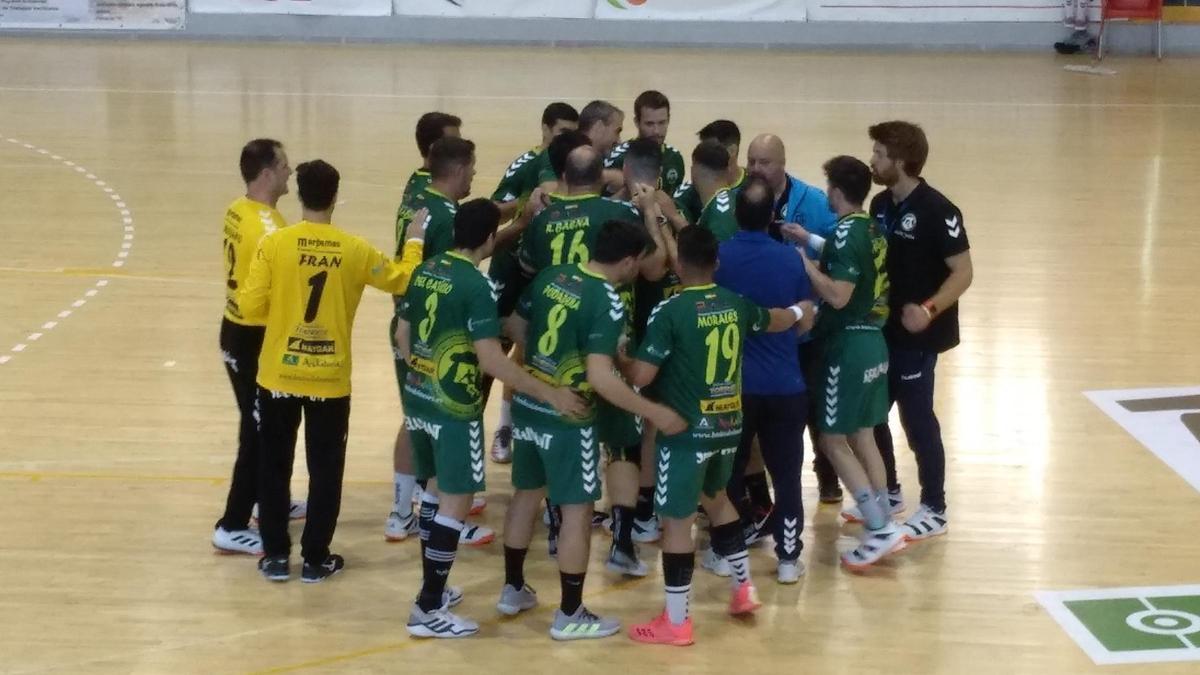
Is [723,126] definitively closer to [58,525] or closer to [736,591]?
[736,591]

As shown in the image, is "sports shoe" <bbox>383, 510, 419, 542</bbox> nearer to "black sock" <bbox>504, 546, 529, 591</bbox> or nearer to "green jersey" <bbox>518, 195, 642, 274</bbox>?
"black sock" <bbox>504, 546, 529, 591</bbox>

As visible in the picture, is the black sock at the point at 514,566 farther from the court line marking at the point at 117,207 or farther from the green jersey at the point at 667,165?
the court line marking at the point at 117,207

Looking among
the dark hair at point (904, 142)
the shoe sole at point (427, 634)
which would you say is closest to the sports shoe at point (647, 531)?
the shoe sole at point (427, 634)

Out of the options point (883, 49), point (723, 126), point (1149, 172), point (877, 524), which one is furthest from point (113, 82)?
point (877, 524)

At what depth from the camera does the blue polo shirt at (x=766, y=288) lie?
6.87 m

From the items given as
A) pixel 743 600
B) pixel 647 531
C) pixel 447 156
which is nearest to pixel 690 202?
pixel 447 156

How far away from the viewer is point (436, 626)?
6684 mm

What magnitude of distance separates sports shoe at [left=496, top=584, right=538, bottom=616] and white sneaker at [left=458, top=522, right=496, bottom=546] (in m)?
0.81

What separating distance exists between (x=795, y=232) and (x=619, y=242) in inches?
54.0

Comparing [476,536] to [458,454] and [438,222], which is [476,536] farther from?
[438,222]

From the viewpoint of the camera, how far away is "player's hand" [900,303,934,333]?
290 inches

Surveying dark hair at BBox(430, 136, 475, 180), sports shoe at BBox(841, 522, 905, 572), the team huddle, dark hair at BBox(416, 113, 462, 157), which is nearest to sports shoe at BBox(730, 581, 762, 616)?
the team huddle

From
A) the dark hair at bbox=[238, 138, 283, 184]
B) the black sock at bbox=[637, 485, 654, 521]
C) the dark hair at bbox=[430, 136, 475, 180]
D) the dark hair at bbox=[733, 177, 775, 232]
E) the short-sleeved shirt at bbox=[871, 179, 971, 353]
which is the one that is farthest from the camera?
the black sock at bbox=[637, 485, 654, 521]

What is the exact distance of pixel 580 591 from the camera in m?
6.67
